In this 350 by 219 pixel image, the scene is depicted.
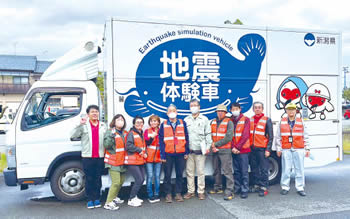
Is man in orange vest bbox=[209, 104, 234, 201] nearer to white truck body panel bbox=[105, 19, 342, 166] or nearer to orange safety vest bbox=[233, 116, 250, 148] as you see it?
orange safety vest bbox=[233, 116, 250, 148]

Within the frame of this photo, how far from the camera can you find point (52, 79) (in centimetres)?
562

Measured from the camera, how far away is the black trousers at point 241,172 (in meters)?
5.70

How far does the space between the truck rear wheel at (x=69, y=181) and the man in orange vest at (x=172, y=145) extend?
1.49 m

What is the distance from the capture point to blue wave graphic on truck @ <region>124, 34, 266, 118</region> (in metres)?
5.55

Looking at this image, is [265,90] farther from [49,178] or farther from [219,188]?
[49,178]

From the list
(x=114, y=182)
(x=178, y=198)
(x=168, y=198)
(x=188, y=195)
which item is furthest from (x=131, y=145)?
(x=188, y=195)

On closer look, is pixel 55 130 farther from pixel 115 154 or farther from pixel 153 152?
pixel 153 152

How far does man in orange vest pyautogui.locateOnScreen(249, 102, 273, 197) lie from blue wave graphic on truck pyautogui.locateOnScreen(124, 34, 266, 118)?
34 cm

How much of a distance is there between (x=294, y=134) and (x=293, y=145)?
0.21m

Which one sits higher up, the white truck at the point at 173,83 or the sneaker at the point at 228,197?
the white truck at the point at 173,83

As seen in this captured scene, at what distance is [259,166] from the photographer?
5.98 meters

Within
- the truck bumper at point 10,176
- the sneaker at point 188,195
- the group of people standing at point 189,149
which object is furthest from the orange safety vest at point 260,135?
the truck bumper at point 10,176

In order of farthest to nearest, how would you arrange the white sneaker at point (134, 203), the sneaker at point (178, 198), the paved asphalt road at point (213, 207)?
the sneaker at point (178, 198)
the white sneaker at point (134, 203)
the paved asphalt road at point (213, 207)

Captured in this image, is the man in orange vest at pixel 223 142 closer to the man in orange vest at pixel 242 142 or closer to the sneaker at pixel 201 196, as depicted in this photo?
the man in orange vest at pixel 242 142
